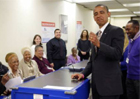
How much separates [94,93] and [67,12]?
4764 mm

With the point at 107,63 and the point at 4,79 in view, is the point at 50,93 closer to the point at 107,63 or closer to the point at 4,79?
the point at 107,63

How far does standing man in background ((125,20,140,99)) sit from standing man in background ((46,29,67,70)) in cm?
220

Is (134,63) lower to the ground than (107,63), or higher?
lower

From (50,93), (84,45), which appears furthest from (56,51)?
(50,93)

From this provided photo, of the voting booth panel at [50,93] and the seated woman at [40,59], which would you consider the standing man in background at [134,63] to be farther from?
the seated woman at [40,59]

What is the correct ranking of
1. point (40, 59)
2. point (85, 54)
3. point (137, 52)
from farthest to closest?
point (85, 54) → point (40, 59) → point (137, 52)

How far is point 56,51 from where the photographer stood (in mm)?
4395

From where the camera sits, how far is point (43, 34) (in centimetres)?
486

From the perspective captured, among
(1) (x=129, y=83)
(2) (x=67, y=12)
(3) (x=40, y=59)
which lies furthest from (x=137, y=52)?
(2) (x=67, y=12)

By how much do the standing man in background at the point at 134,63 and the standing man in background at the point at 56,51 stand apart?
86.5 inches

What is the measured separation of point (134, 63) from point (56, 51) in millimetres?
2342

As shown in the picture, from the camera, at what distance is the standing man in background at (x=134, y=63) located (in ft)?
7.79

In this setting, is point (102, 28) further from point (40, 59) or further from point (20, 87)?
point (40, 59)

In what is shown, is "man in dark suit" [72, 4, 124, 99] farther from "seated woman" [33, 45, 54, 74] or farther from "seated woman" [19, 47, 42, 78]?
"seated woman" [33, 45, 54, 74]
